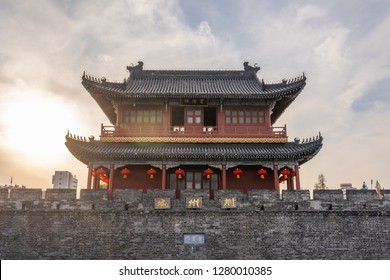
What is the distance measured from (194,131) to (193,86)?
3.33 meters

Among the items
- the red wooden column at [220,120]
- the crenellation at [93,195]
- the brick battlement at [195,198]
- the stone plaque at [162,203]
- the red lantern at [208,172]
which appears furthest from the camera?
the red wooden column at [220,120]

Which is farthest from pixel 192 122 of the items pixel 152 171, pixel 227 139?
pixel 152 171

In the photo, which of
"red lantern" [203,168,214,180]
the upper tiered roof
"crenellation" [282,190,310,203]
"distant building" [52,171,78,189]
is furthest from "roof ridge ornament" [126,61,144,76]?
"distant building" [52,171,78,189]

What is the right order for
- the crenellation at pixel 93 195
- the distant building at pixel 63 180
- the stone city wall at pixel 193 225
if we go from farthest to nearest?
1. the distant building at pixel 63 180
2. the crenellation at pixel 93 195
3. the stone city wall at pixel 193 225

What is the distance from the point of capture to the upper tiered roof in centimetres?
1861

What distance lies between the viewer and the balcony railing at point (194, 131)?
18375mm

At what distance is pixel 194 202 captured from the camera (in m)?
14.3

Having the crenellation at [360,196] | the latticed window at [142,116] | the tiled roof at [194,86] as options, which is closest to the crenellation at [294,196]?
the crenellation at [360,196]

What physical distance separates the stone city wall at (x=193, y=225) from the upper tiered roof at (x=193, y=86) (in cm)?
594

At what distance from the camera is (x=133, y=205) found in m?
14.5

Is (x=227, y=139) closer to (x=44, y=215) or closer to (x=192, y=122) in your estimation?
(x=192, y=122)

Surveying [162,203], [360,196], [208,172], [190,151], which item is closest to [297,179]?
[360,196]

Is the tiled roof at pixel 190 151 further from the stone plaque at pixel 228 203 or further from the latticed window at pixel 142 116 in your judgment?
the stone plaque at pixel 228 203

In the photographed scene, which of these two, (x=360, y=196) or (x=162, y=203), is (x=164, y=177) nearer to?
(x=162, y=203)
